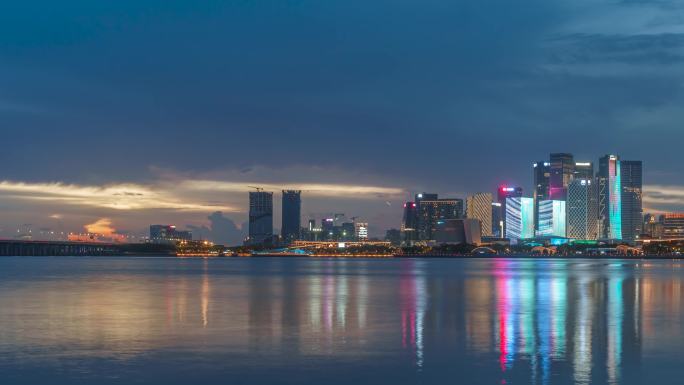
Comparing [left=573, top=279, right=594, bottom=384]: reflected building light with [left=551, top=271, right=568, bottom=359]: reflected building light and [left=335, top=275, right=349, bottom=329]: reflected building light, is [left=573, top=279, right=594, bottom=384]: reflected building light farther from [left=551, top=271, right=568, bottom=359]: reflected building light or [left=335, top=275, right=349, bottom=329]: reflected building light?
[left=335, top=275, right=349, bottom=329]: reflected building light

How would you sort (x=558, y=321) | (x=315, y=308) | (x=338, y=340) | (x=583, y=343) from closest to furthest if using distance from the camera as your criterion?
(x=583, y=343)
(x=338, y=340)
(x=558, y=321)
(x=315, y=308)

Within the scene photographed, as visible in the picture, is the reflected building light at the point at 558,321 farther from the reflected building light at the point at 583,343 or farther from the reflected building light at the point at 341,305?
the reflected building light at the point at 341,305

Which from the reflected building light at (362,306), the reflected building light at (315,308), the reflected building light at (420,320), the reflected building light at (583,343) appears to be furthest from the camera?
the reflected building light at (362,306)

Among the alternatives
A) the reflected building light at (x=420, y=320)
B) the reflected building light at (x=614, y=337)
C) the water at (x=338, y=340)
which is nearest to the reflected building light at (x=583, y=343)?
the water at (x=338, y=340)

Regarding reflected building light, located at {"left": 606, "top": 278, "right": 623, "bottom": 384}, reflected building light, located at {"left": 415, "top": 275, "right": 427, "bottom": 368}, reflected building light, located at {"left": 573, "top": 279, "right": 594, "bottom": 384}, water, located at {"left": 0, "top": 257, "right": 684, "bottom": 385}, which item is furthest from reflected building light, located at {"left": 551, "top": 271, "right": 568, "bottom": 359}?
reflected building light, located at {"left": 415, "top": 275, "right": 427, "bottom": 368}

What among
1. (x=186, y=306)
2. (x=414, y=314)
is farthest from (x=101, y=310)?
(x=414, y=314)

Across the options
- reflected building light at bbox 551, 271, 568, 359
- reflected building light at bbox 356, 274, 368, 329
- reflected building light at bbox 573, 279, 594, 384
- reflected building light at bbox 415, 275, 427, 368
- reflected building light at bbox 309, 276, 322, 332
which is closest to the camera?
reflected building light at bbox 573, 279, 594, 384

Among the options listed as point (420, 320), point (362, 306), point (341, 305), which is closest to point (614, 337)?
point (420, 320)

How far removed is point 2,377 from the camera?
23.9 metres

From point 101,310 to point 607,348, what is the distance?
1088 inches

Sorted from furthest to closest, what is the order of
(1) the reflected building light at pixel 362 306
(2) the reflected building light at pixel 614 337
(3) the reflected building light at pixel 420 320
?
(1) the reflected building light at pixel 362 306 < (3) the reflected building light at pixel 420 320 < (2) the reflected building light at pixel 614 337

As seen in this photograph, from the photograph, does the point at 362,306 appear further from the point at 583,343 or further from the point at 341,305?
the point at 583,343

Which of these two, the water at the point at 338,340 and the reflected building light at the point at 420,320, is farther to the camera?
the reflected building light at the point at 420,320

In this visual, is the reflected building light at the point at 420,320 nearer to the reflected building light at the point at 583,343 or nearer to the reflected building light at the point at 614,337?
the reflected building light at the point at 583,343
